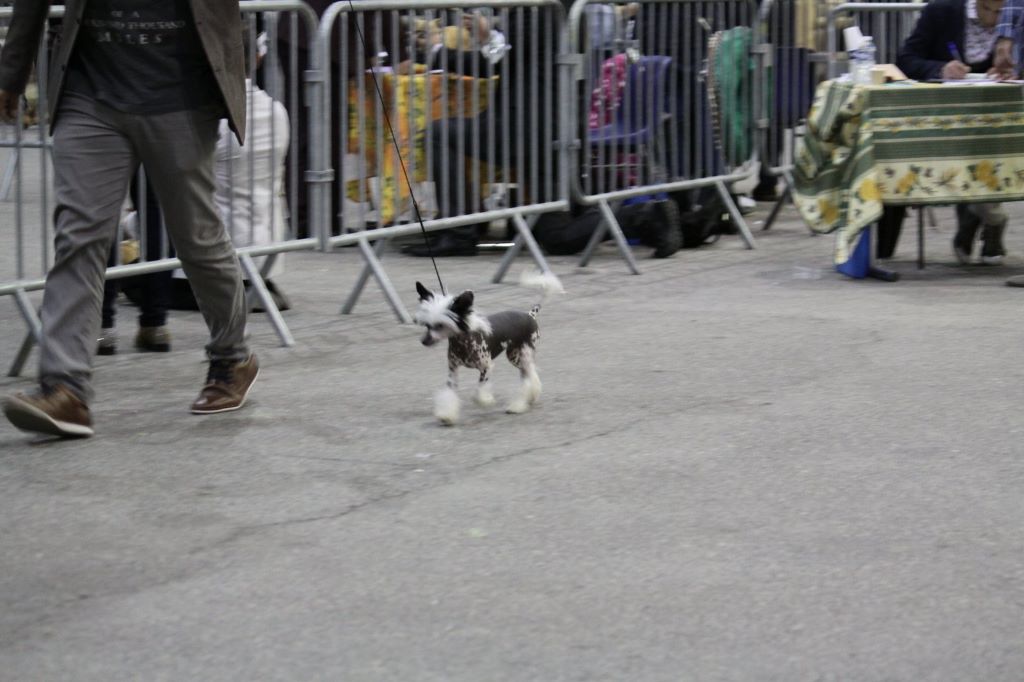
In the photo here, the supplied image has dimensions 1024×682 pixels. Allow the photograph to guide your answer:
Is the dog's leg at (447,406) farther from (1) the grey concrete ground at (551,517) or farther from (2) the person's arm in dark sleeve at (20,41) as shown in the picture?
(2) the person's arm in dark sleeve at (20,41)

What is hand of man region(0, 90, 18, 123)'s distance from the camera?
5609 mm

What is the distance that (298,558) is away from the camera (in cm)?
433

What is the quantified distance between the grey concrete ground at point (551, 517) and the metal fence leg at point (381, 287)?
37 centimetres

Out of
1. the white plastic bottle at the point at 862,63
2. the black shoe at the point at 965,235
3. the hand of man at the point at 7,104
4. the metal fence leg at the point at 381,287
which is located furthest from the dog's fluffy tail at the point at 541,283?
the black shoe at the point at 965,235

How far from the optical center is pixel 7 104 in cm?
563

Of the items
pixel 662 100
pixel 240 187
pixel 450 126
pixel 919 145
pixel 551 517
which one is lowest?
pixel 551 517

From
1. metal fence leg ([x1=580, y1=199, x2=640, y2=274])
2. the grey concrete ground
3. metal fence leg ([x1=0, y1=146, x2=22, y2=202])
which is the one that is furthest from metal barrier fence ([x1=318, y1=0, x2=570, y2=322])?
metal fence leg ([x1=0, y1=146, x2=22, y2=202])

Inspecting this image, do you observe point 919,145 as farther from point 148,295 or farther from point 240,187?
point 148,295

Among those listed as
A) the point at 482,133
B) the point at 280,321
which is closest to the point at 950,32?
the point at 482,133

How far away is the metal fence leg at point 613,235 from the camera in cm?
984

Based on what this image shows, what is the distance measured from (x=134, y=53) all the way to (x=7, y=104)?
46 centimetres

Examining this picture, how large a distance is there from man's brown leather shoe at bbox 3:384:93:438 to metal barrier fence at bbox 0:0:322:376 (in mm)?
1293

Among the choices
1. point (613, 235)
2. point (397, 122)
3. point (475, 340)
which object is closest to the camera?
point (475, 340)

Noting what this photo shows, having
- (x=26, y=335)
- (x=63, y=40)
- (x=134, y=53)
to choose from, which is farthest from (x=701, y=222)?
(x=63, y=40)
